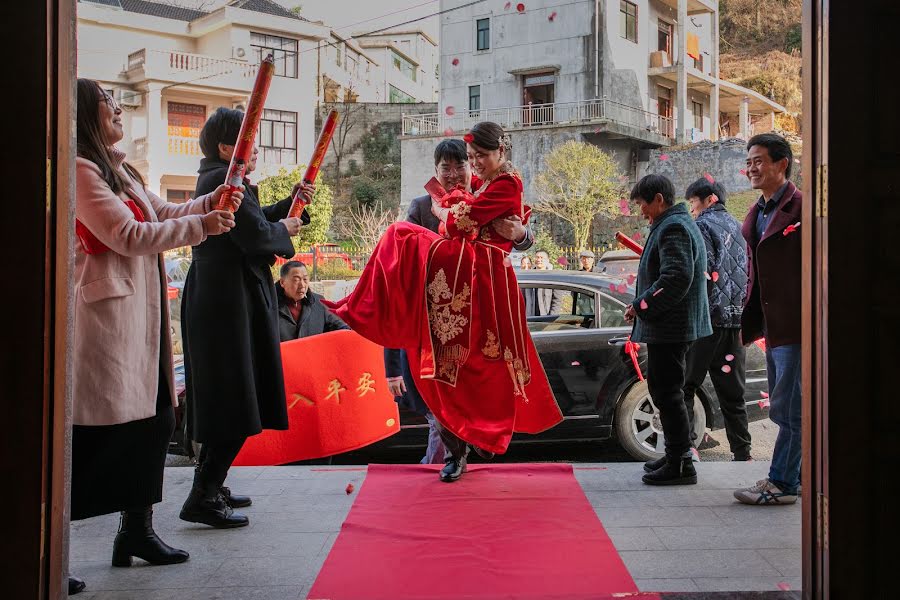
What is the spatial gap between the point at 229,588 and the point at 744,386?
10.6 feet

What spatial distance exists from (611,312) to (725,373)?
0.71m

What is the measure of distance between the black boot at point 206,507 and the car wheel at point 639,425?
2.40m

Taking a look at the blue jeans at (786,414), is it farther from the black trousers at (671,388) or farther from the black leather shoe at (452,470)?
the black leather shoe at (452,470)

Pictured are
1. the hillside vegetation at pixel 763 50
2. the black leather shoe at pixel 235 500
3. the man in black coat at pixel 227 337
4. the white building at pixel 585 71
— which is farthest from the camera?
the white building at pixel 585 71

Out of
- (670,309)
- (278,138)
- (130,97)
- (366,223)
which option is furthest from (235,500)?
(366,223)

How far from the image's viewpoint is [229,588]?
2703mm

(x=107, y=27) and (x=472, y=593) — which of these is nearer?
(x=472, y=593)

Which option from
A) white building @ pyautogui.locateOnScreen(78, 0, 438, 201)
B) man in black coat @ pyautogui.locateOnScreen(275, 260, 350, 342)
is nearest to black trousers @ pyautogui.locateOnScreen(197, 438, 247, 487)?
man in black coat @ pyautogui.locateOnScreen(275, 260, 350, 342)

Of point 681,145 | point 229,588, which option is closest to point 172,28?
point 681,145

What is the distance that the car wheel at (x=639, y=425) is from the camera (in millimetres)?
4906

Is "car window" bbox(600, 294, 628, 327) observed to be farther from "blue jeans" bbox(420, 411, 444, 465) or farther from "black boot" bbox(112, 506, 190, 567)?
"black boot" bbox(112, 506, 190, 567)

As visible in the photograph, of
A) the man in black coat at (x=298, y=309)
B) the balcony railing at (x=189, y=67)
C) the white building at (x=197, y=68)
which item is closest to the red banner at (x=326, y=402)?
the man in black coat at (x=298, y=309)

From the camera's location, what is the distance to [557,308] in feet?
16.8
